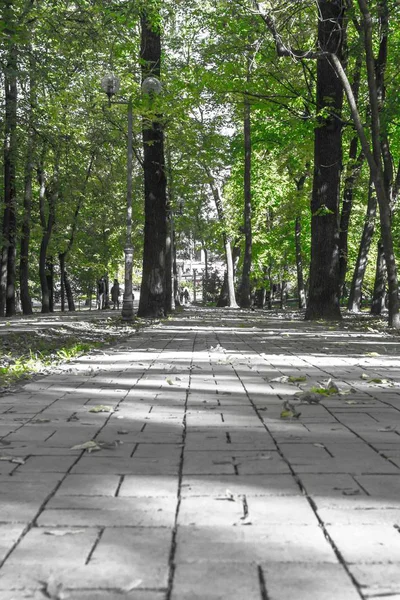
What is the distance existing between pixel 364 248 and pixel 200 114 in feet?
51.0

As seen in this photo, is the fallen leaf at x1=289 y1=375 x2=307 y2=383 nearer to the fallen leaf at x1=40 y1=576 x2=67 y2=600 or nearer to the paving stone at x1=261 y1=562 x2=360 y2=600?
the paving stone at x1=261 y1=562 x2=360 y2=600

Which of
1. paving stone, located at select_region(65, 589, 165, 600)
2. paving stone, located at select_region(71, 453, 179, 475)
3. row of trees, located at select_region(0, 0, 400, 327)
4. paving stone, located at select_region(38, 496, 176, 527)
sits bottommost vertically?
paving stone, located at select_region(71, 453, 179, 475)

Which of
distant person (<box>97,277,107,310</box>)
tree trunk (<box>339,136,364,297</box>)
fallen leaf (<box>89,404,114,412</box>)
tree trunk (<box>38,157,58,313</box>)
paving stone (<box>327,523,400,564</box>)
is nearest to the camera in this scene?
paving stone (<box>327,523,400,564</box>)

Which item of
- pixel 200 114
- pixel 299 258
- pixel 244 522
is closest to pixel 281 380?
pixel 244 522

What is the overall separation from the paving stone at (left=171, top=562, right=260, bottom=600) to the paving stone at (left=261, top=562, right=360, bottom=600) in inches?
1.9

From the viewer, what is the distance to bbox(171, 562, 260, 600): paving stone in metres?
1.88

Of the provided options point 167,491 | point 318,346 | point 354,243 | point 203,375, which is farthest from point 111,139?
point 354,243

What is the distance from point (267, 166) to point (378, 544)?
35.2 m

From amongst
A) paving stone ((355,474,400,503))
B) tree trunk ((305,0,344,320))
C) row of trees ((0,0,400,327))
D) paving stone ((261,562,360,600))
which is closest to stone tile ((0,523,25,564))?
paving stone ((261,562,360,600))

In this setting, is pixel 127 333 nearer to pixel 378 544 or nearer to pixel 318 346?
pixel 318 346

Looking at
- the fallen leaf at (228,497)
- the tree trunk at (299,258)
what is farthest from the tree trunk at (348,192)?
the fallen leaf at (228,497)

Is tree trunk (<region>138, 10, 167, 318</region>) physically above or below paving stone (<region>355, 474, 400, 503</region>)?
above

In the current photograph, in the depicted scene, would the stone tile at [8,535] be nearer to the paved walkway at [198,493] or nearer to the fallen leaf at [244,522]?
the paved walkway at [198,493]

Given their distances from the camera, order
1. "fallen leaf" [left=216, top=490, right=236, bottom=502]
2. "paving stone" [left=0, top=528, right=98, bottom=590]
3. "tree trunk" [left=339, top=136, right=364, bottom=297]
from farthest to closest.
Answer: "tree trunk" [left=339, top=136, right=364, bottom=297], "fallen leaf" [left=216, top=490, right=236, bottom=502], "paving stone" [left=0, top=528, right=98, bottom=590]
